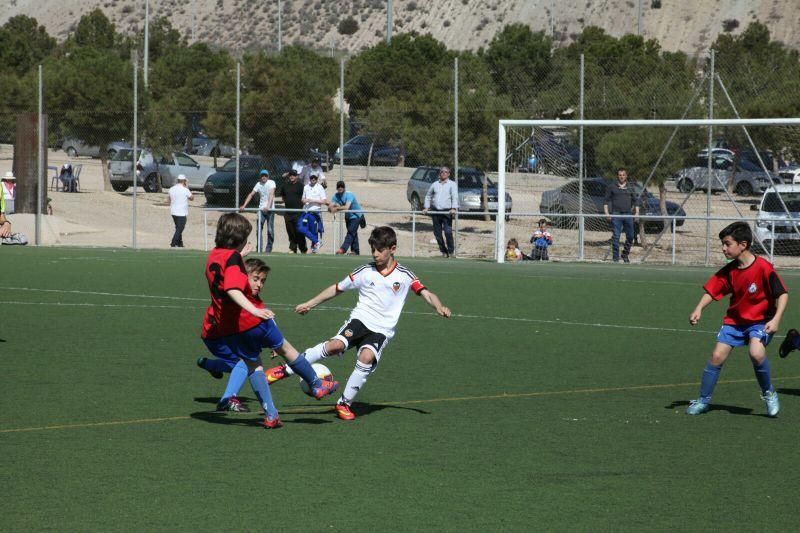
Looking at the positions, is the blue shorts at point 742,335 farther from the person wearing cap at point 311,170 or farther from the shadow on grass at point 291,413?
the person wearing cap at point 311,170

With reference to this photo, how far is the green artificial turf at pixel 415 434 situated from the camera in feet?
21.7

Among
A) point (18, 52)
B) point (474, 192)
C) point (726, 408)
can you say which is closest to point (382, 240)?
point (726, 408)

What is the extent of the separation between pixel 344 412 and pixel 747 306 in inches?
116

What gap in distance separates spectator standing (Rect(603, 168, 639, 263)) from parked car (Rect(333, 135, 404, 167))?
38.7ft

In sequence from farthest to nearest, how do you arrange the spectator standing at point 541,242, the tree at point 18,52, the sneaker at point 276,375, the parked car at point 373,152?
the tree at point 18,52 < the parked car at point 373,152 < the spectator standing at point 541,242 < the sneaker at point 276,375

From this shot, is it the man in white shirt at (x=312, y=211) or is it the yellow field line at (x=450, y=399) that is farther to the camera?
the man in white shirt at (x=312, y=211)

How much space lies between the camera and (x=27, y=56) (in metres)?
79.0

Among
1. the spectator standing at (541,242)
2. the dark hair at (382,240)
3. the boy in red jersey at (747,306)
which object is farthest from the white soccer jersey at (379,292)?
the spectator standing at (541,242)

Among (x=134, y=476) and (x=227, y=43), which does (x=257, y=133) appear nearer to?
(x=134, y=476)

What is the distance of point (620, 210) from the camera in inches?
1057

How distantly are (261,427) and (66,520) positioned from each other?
261 cm

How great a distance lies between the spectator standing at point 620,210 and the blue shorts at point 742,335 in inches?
678

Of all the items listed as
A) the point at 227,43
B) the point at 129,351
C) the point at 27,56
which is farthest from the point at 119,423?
the point at 227,43

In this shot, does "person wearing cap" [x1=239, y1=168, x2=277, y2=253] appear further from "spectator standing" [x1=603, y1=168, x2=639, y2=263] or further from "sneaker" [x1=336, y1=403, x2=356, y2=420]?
"sneaker" [x1=336, y1=403, x2=356, y2=420]
